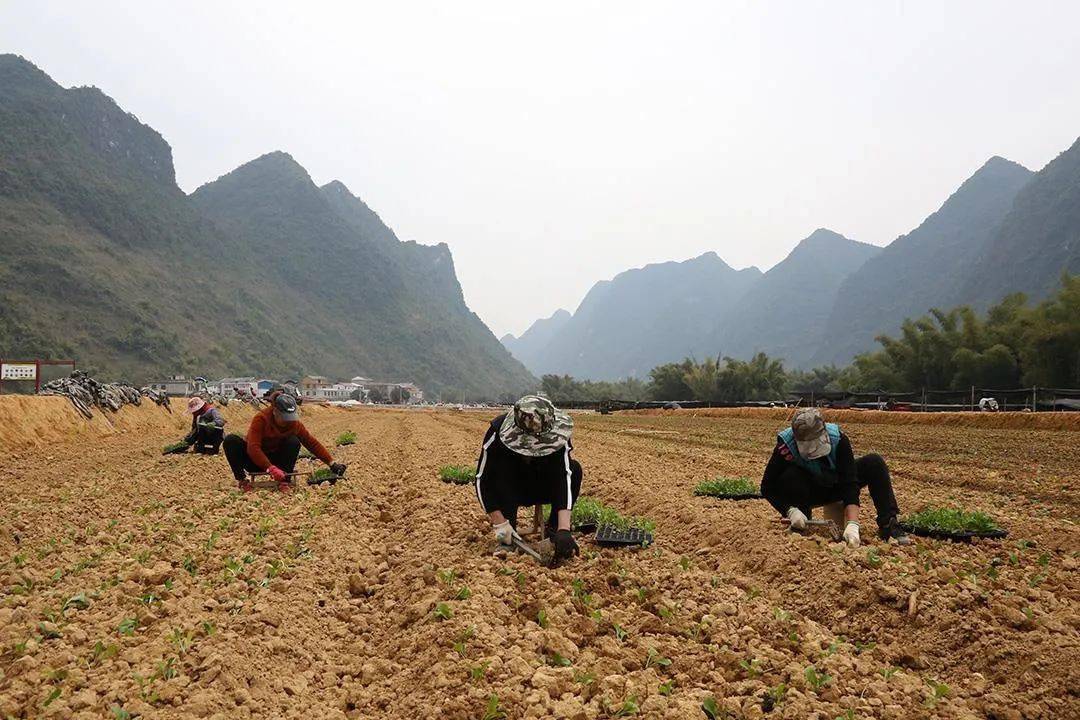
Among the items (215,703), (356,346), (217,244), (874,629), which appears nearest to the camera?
(215,703)

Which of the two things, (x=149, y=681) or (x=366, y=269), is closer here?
(x=149, y=681)

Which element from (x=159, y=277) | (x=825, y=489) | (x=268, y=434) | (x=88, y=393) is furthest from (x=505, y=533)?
(x=159, y=277)

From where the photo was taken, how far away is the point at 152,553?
5.97 meters

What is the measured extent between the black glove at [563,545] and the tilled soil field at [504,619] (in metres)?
0.12

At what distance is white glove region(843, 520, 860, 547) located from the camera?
6.00 metres

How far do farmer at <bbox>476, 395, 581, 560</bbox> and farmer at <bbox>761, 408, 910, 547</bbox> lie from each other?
2086 millimetres

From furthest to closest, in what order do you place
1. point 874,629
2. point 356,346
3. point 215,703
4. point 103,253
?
point 356,346, point 103,253, point 874,629, point 215,703

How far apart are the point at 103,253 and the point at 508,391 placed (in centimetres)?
10037

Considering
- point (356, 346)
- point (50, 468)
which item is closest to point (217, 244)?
point (356, 346)

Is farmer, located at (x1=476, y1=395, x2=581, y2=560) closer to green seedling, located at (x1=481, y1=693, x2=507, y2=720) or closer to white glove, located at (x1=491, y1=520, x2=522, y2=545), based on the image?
A: white glove, located at (x1=491, y1=520, x2=522, y2=545)

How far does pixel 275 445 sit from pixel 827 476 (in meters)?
7.22

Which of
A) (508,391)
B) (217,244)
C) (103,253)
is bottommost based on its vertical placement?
(508,391)

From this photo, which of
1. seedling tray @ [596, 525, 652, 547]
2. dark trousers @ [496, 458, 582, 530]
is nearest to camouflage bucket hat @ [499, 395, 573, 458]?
dark trousers @ [496, 458, 582, 530]

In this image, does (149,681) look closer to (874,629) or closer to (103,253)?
(874,629)
